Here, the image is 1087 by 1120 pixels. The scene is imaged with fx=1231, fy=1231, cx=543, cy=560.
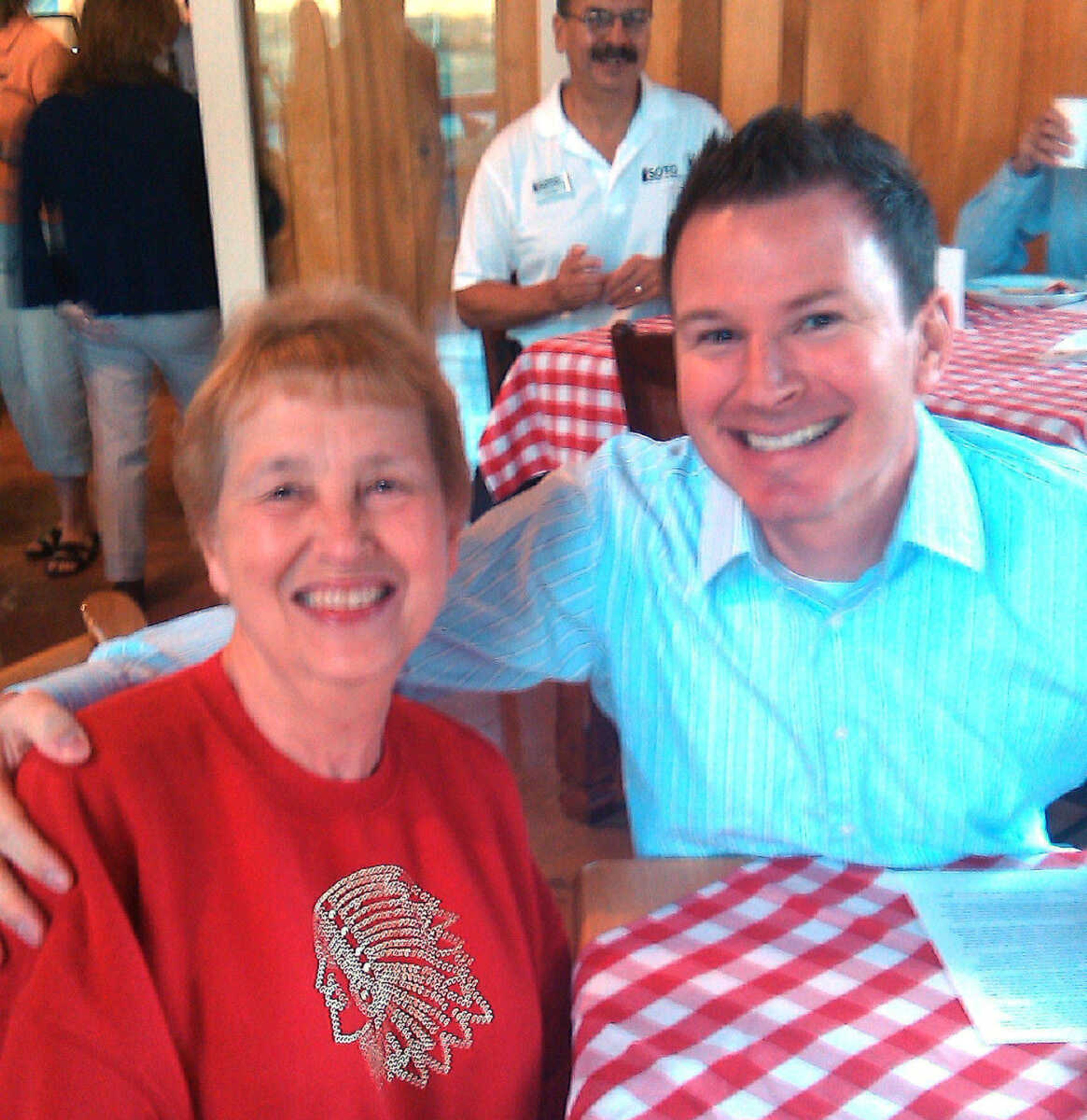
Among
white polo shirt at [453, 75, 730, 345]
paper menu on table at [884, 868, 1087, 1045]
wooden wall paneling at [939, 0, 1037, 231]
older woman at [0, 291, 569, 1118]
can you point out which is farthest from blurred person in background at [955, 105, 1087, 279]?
older woman at [0, 291, 569, 1118]

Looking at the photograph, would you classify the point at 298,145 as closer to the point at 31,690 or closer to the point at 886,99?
the point at 886,99

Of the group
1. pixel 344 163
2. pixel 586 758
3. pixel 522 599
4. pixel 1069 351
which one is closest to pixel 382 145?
pixel 344 163

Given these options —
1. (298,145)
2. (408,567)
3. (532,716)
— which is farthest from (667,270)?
(298,145)

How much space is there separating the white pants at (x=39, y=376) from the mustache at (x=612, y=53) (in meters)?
1.75

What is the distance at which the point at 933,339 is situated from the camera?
1.27m

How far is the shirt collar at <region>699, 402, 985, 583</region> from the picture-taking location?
1.14 metres

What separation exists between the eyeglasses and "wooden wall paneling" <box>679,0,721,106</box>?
0.50m

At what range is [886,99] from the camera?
425cm

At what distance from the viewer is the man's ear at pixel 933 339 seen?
125 centimetres

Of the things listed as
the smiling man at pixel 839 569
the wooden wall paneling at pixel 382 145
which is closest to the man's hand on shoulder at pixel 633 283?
the wooden wall paneling at pixel 382 145

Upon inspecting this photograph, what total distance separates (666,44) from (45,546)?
2724 mm

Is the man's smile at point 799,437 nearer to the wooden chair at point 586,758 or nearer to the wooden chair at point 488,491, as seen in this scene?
the wooden chair at point 586,758

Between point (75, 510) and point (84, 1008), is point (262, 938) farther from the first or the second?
point (75, 510)

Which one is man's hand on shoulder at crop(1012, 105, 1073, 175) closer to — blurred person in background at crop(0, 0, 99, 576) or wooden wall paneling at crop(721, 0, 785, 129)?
wooden wall paneling at crop(721, 0, 785, 129)
